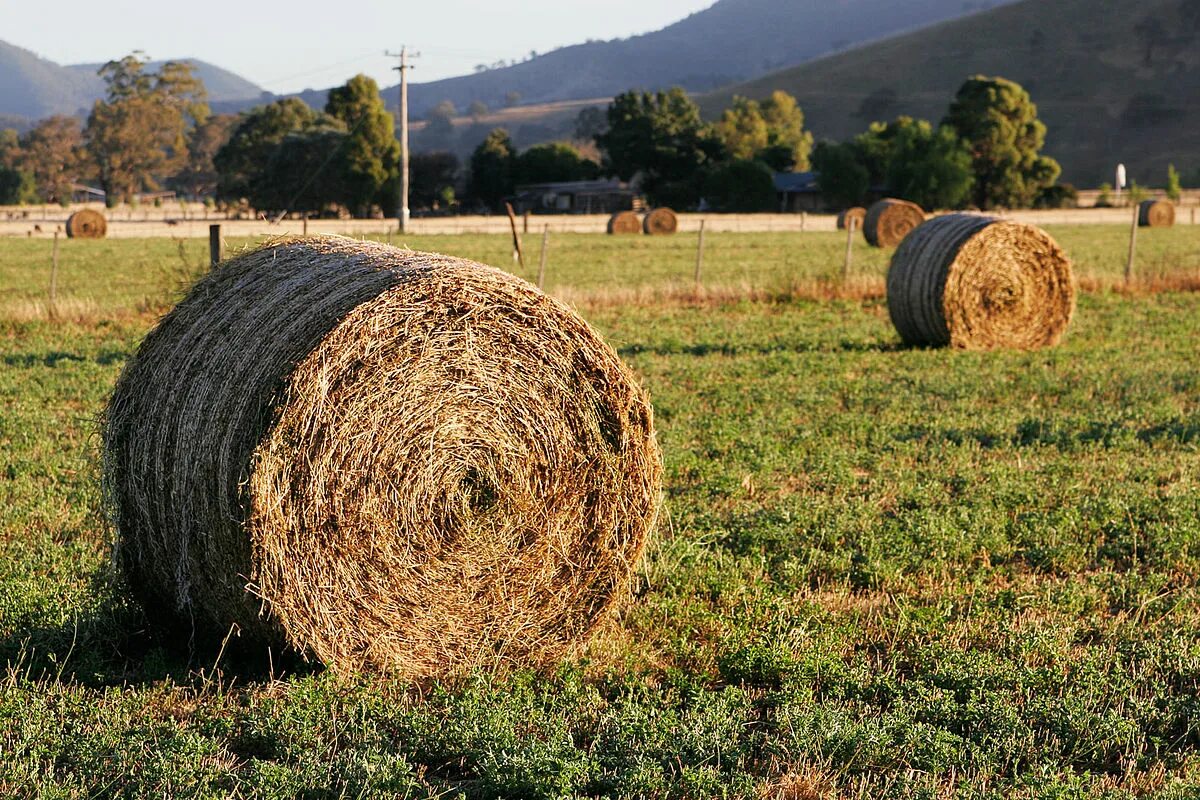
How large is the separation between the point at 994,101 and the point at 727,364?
64.3 m

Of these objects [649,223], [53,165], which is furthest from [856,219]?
[53,165]

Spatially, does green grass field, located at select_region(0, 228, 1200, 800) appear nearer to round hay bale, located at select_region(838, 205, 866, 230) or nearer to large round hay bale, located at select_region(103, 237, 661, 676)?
large round hay bale, located at select_region(103, 237, 661, 676)

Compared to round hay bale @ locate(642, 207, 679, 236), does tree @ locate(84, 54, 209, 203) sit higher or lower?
higher

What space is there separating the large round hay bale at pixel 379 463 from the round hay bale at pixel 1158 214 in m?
54.4

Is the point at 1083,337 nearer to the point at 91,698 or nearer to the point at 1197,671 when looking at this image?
the point at 1197,671

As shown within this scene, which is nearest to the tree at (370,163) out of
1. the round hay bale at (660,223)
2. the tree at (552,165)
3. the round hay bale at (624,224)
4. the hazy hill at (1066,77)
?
the tree at (552,165)

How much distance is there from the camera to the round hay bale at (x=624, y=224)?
2062 inches

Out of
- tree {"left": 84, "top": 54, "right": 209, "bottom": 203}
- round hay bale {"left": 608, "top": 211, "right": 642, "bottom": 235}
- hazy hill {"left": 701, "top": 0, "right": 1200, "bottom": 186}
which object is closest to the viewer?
round hay bale {"left": 608, "top": 211, "right": 642, "bottom": 235}

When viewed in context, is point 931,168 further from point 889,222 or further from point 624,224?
point 889,222

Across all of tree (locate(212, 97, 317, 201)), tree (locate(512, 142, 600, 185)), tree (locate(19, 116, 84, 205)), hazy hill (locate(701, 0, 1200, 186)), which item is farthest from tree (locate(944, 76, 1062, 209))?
tree (locate(19, 116, 84, 205))

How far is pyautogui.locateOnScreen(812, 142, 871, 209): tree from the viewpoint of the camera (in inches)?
3039

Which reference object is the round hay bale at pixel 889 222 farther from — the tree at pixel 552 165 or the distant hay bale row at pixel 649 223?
the tree at pixel 552 165

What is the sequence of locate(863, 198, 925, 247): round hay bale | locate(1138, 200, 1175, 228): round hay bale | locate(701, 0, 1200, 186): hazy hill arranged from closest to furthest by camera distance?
locate(863, 198, 925, 247): round hay bale → locate(1138, 200, 1175, 228): round hay bale → locate(701, 0, 1200, 186): hazy hill

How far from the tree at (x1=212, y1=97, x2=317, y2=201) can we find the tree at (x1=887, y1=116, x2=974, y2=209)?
117 feet
